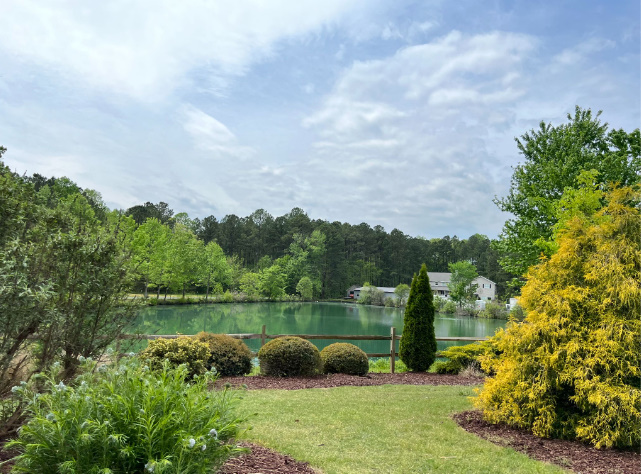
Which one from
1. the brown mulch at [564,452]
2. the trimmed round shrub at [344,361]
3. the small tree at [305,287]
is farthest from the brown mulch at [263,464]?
the small tree at [305,287]

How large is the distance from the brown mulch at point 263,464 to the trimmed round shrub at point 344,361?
6.99 m

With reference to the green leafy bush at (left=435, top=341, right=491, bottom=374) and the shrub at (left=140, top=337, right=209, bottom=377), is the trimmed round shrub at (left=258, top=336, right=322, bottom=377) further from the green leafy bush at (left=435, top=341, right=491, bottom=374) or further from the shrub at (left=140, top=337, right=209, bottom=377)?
the green leafy bush at (left=435, top=341, right=491, bottom=374)

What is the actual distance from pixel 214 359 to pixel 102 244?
6046mm

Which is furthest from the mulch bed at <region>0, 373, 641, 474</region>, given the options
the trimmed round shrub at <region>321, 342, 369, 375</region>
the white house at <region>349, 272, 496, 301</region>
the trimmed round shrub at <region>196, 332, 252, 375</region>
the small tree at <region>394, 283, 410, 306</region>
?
the white house at <region>349, 272, 496, 301</region>

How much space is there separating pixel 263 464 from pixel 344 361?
7.59 meters

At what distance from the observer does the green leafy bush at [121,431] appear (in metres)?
2.89

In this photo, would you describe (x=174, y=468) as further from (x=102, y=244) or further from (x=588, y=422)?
(x=588, y=422)

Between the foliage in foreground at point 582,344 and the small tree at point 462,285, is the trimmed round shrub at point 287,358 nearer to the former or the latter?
the foliage in foreground at point 582,344

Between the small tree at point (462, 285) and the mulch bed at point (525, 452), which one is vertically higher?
the small tree at point (462, 285)

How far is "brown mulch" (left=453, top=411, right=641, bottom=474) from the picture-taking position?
4.94 meters

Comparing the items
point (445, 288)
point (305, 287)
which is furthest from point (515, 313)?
point (445, 288)

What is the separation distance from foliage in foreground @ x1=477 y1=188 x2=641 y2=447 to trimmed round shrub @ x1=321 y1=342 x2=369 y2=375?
5232 millimetres

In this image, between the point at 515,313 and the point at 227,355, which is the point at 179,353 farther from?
the point at 515,313

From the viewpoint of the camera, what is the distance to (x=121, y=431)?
308 cm
